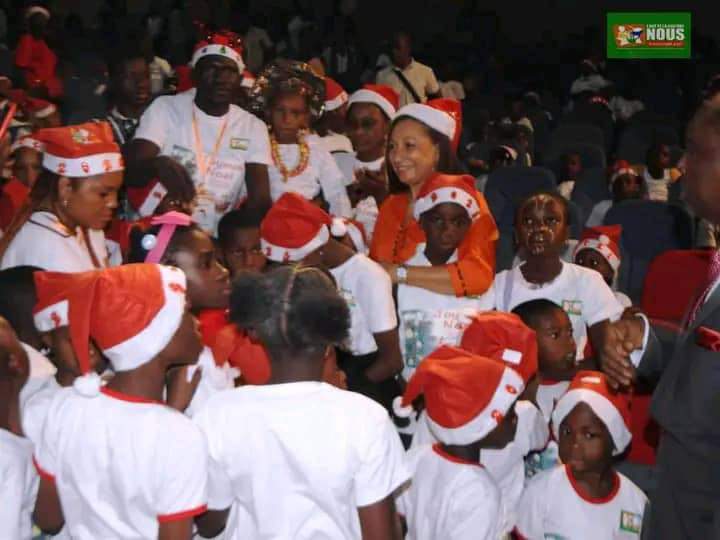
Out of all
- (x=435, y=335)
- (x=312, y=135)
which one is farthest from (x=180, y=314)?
(x=312, y=135)

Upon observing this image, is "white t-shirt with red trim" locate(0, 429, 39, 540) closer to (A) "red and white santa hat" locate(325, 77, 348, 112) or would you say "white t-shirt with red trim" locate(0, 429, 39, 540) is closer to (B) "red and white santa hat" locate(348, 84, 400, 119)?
(B) "red and white santa hat" locate(348, 84, 400, 119)

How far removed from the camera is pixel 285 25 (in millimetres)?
12883

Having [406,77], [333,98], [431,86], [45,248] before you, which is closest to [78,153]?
[45,248]

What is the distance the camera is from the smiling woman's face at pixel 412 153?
4.23 m

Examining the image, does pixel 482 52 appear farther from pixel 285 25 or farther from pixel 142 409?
pixel 142 409

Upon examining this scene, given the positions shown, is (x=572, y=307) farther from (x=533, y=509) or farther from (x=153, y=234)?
(x=153, y=234)

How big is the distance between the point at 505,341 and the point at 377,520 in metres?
1.19

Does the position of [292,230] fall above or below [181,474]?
above

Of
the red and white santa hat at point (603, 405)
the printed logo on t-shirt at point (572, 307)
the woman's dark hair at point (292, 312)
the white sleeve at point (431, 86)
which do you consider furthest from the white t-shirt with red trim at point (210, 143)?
the white sleeve at point (431, 86)

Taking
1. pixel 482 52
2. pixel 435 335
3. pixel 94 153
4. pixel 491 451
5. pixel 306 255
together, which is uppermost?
pixel 482 52

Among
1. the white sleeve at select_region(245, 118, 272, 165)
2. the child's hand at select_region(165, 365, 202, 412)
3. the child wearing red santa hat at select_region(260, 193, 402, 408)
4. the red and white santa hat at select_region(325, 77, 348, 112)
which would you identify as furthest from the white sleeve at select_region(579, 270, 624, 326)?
the red and white santa hat at select_region(325, 77, 348, 112)

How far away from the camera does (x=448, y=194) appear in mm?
3965

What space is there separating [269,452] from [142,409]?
30 centimetres

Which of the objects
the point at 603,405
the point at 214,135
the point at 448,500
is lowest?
the point at 448,500
